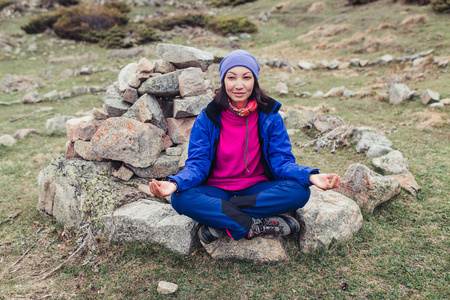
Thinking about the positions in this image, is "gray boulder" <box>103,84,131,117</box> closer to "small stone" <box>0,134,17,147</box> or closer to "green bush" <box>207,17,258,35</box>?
"small stone" <box>0,134,17,147</box>

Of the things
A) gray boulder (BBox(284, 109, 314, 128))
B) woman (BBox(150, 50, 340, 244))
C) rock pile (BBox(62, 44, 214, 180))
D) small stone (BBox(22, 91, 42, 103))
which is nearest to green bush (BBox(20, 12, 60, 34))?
small stone (BBox(22, 91, 42, 103))

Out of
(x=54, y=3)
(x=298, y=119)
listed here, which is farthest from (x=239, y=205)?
(x=54, y=3)

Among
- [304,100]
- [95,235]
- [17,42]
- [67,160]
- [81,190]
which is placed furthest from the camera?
[17,42]

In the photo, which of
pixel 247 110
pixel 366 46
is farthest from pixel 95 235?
pixel 366 46

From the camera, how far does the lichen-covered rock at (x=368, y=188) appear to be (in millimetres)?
3756

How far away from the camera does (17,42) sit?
19.7 meters

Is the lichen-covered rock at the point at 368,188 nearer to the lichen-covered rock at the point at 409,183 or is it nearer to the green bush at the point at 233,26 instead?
the lichen-covered rock at the point at 409,183

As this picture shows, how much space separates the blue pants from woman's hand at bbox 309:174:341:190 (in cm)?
22

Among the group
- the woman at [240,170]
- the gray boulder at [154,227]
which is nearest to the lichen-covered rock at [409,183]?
the woman at [240,170]

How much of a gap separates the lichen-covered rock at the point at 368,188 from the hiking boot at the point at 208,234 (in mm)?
1924

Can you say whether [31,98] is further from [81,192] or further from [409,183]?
[409,183]

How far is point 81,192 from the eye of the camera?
394 centimetres

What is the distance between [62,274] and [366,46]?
15.6 metres

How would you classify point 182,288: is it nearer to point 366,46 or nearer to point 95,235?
point 95,235
